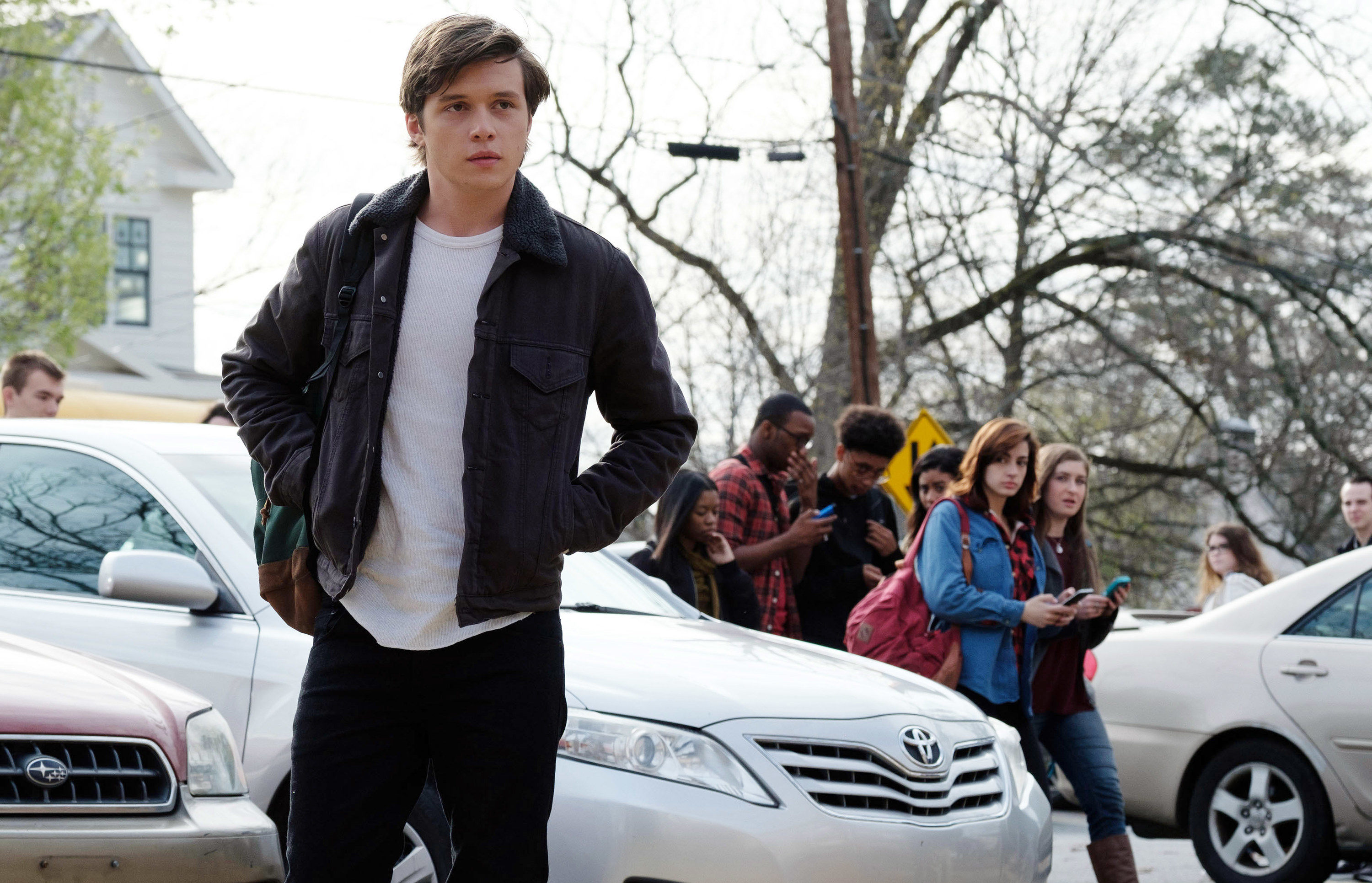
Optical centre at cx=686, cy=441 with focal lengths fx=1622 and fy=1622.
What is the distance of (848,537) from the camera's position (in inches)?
288

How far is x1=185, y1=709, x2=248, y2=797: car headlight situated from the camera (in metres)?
3.51

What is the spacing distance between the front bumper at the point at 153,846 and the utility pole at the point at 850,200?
440 inches

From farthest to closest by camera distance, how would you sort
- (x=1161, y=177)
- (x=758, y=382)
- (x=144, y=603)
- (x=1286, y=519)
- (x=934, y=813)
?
(x=1286, y=519), (x=1161, y=177), (x=758, y=382), (x=144, y=603), (x=934, y=813)

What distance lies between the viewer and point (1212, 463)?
69.1 ft

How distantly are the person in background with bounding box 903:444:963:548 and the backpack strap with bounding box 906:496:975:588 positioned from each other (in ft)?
4.78

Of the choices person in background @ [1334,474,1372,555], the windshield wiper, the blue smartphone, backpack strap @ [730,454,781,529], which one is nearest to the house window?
person in background @ [1334,474,1372,555]

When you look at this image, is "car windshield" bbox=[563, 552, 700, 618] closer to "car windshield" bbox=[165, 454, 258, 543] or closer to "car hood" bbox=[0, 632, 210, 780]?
"car windshield" bbox=[165, 454, 258, 543]

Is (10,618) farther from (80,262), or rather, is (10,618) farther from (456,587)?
(80,262)

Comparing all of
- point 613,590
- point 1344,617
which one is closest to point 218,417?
point 613,590

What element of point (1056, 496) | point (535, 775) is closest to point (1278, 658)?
point (1056, 496)

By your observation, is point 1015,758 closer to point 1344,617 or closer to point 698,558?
point 698,558

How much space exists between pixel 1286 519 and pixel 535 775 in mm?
19987

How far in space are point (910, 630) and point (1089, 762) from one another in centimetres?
83

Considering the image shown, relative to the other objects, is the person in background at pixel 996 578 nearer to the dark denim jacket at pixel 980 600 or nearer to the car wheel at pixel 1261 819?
the dark denim jacket at pixel 980 600
